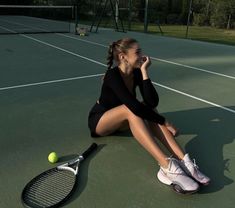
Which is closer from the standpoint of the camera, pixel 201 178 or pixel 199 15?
pixel 201 178

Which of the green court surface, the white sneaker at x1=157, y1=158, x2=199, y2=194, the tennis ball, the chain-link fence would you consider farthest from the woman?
the chain-link fence

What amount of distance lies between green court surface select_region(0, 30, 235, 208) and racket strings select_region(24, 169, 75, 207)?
0.08 meters

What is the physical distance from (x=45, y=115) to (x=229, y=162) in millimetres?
2125

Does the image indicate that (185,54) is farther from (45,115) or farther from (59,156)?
(59,156)

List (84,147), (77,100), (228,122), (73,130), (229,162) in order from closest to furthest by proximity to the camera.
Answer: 1. (229,162)
2. (84,147)
3. (73,130)
4. (228,122)
5. (77,100)

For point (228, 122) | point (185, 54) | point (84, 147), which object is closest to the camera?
point (84, 147)

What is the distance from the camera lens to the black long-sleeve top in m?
3.02

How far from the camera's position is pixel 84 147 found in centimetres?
348

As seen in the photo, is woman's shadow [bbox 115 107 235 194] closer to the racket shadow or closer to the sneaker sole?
the sneaker sole

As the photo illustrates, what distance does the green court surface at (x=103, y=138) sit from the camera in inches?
107

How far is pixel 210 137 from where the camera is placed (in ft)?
12.5

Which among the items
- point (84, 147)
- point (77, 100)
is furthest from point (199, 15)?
point (84, 147)

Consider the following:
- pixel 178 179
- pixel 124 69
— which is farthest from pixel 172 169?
pixel 124 69

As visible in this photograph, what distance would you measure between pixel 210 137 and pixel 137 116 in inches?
45.3
